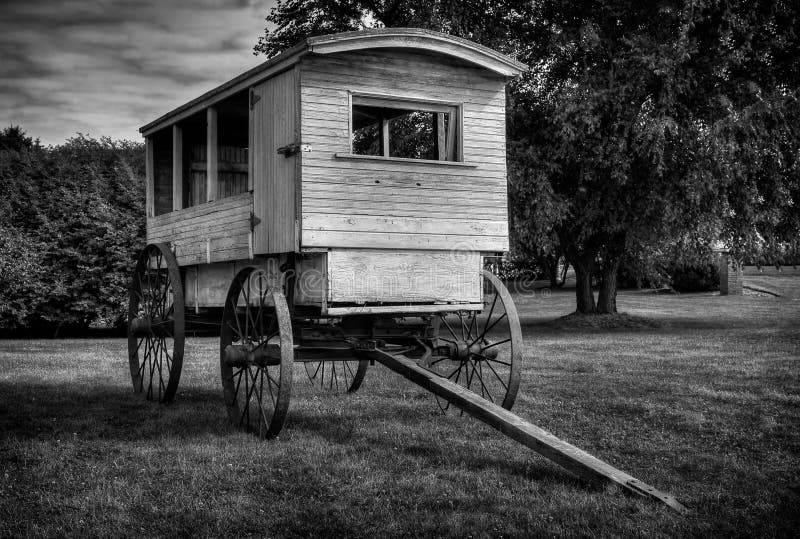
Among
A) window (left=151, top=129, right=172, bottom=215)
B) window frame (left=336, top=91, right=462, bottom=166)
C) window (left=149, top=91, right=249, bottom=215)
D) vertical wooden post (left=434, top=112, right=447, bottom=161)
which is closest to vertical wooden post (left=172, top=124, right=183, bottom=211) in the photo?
window (left=149, top=91, right=249, bottom=215)

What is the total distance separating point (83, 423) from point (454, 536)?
17.2 feet

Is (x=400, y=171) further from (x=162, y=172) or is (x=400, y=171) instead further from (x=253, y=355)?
(x=162, y=172)

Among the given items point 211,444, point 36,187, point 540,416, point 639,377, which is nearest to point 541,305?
point 36,187

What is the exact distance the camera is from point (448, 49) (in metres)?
8.52

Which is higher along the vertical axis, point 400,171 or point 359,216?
point 400,171

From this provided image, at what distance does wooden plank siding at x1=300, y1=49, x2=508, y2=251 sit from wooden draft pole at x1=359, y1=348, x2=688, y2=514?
1.66 metres

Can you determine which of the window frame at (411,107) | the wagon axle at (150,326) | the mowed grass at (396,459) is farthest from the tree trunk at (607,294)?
the wagon axle at (150,326)

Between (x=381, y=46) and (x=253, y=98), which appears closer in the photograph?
(x=381, y=46)

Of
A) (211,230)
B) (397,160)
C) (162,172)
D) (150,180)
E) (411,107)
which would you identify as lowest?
(211,230)

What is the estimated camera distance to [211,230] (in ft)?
32.1

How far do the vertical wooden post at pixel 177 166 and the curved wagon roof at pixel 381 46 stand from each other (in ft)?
4.95

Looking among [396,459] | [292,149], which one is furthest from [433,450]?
[292,149]

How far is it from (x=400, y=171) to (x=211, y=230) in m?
2.78

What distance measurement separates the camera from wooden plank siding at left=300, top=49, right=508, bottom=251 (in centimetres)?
802
